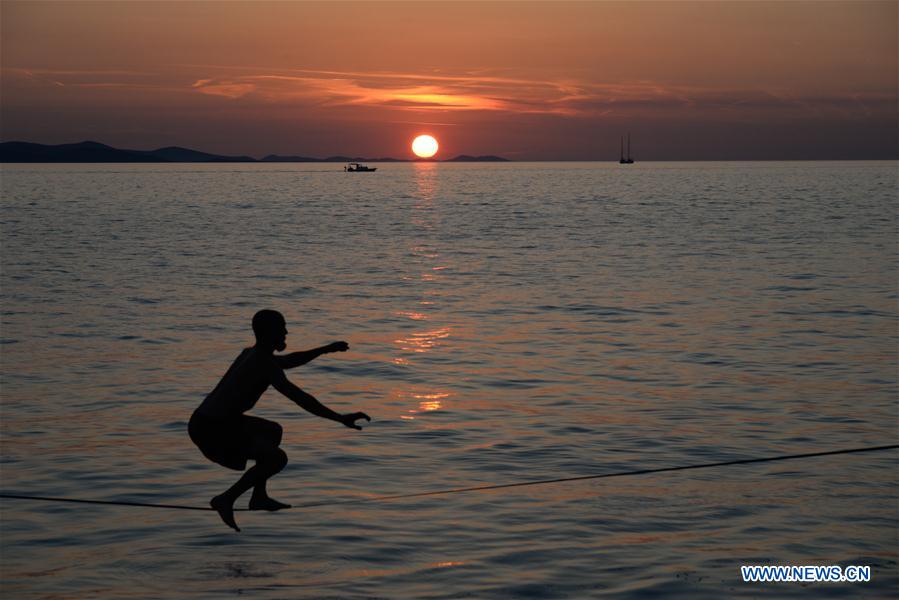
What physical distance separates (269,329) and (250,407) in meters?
0.61

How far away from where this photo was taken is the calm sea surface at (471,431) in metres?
7.99

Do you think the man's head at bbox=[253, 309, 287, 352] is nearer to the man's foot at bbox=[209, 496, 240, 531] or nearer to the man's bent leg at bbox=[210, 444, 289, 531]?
the man's bent leg at bbox=[210, 444, 289, 531]

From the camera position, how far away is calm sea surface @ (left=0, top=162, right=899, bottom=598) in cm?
799

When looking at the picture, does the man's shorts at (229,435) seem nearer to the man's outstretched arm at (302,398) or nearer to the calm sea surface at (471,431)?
the man's outstretched arm at (302,398)

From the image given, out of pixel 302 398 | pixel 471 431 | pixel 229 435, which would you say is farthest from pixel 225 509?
pixel 471 431

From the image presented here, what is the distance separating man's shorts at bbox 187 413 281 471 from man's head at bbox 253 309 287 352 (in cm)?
63

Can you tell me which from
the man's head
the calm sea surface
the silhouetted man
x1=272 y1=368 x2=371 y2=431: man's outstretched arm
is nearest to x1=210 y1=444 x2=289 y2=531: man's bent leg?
the silhouetted man

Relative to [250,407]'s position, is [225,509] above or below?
below

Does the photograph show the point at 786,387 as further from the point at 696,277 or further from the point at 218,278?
the point at 218,278

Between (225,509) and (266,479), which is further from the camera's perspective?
(266,479)

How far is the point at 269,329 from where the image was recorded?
756 centimetres

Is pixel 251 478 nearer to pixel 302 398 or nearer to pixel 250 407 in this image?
pixel 250 407

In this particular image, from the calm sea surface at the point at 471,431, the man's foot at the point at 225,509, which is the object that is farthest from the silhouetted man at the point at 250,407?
the calm sea surface at the point at 471,431

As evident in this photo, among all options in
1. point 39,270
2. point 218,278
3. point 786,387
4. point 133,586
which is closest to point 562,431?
point 786,387
